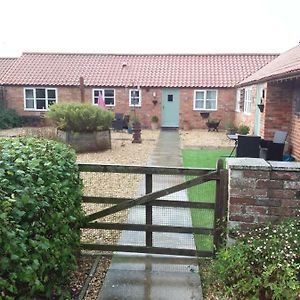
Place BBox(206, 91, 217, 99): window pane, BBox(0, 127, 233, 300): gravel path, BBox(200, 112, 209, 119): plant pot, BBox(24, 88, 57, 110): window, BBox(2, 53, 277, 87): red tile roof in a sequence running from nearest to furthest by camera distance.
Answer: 1. BBox(0, 127, 233, 300): gravel path
2. BBox(200, 112, 209, 119): plant pot
3. BBox(206, 91, 217, 99): window pane
4. BBox(2, 53, 277, 87): red tile roof
5. BBox(24, 88, 57, 110): window

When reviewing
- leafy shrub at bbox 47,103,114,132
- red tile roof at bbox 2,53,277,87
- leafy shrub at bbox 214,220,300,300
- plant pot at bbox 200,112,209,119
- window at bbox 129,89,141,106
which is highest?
red tile roof at bbox 2,53,277,87

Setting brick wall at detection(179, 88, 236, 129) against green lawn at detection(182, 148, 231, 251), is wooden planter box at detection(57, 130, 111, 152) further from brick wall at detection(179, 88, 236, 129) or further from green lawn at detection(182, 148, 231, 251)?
brick wall at detection(179, 88, 236, 129)

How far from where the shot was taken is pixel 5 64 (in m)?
24.7

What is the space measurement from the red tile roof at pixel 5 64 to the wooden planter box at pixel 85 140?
1370 cm

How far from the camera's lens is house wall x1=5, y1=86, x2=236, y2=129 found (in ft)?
71.1

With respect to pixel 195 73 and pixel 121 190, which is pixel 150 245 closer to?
pixel 121 190

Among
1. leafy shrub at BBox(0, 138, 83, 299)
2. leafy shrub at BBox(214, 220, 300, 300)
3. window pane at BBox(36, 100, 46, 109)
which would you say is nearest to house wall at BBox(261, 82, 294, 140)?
Result: leafy shrub at BBox(214, 220, 300, 300)

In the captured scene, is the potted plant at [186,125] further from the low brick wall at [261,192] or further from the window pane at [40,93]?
the low brick wall at [261,192]

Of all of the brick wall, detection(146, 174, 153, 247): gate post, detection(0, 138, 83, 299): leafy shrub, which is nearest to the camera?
detection(0, 138, 83, 299): leafy shrub

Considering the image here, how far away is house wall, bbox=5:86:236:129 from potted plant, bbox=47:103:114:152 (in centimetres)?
949

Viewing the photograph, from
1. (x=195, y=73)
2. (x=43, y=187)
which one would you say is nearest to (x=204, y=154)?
(x=43, y=187)

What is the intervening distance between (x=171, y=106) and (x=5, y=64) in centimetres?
1242

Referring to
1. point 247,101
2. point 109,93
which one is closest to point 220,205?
point 247,101

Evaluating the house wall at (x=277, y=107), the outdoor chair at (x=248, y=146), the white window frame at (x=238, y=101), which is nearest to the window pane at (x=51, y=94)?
the white window frame at (x=238, y=101)
